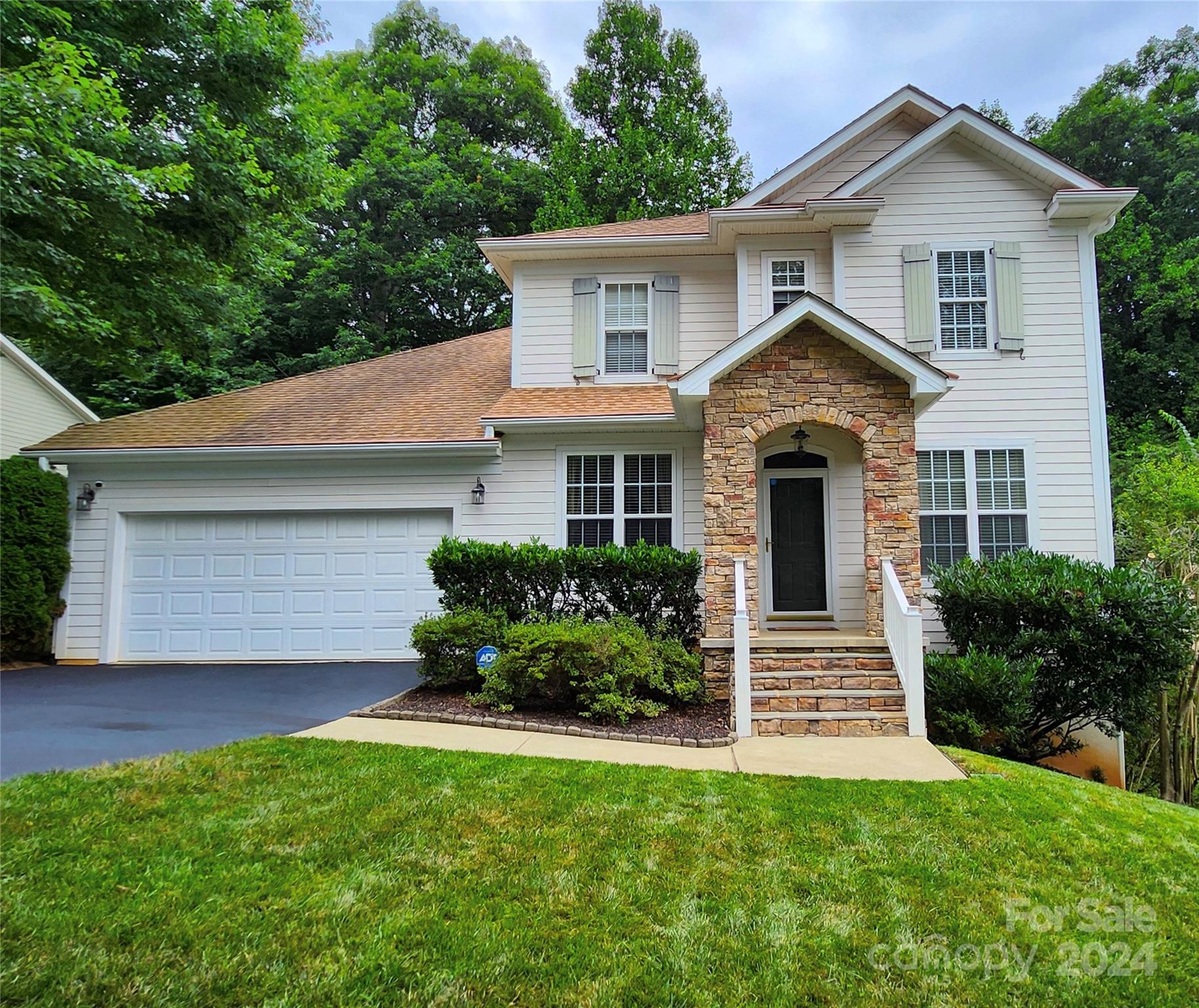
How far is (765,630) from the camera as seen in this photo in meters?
8.37

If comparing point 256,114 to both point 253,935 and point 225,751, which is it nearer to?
point 225,751

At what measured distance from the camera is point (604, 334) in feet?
33.4

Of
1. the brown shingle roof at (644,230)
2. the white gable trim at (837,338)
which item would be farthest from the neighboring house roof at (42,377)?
the white gable trim at (837,338)

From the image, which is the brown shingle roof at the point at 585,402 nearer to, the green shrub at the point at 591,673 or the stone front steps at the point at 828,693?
the green shrub at the point at 591,673

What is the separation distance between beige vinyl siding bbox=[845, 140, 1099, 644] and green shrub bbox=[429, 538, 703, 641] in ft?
11.4

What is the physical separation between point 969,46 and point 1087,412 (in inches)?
247

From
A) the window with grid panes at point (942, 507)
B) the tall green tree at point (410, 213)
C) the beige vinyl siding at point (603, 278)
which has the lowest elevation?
the window with grid panes at point (942, 507)

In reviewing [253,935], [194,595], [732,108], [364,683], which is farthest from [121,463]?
[732,108]

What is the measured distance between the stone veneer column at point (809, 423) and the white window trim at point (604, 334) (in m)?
2.74

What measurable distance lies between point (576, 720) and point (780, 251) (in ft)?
23.8

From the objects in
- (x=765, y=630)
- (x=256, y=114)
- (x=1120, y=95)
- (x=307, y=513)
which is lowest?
(x=765, y=630)

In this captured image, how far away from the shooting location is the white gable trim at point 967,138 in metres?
8.73

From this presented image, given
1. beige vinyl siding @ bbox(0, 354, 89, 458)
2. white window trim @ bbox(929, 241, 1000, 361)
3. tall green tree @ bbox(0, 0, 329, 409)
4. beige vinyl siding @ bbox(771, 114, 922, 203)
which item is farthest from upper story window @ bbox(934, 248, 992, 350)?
beige vinyl siding @ bbox(0, 354, 89, 458)

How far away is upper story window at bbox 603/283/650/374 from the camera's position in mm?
10148
